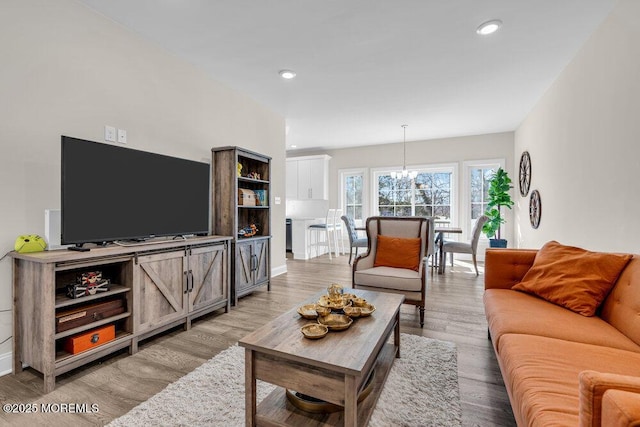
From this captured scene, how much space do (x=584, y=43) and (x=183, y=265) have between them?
427 centimetres

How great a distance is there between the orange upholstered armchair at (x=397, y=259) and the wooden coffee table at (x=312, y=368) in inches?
46.7

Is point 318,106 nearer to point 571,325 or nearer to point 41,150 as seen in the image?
point 41,150

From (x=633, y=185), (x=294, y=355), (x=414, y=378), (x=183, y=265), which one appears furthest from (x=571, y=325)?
(x=183, y=265)

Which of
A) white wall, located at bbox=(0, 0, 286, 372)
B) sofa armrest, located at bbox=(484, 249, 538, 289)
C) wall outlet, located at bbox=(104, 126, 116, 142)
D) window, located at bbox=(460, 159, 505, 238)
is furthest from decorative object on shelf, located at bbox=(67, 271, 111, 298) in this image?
window, located at bbox=(460, 159, 505, 238)

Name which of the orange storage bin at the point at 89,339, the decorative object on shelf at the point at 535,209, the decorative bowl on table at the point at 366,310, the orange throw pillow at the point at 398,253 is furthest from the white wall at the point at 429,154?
the orange storage bin at the point at 89,339

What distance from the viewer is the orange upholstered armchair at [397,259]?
2.75 metres

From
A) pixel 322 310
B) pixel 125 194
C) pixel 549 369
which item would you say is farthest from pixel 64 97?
pixel 549 369

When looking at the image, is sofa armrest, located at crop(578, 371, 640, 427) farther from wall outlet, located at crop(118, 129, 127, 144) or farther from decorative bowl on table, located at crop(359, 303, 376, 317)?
wall outlet, located at crop(118, 129, 127, 144)

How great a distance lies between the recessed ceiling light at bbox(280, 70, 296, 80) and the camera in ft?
11.1

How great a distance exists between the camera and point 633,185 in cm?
208

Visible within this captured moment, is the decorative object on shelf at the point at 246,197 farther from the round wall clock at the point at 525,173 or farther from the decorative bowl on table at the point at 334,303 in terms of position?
the round wall clock at the point at 525,173

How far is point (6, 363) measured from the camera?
1914 millimetres

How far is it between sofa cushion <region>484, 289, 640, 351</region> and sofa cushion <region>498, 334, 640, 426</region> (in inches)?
3.2

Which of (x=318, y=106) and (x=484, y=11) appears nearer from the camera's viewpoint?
(x=484, y=11)
